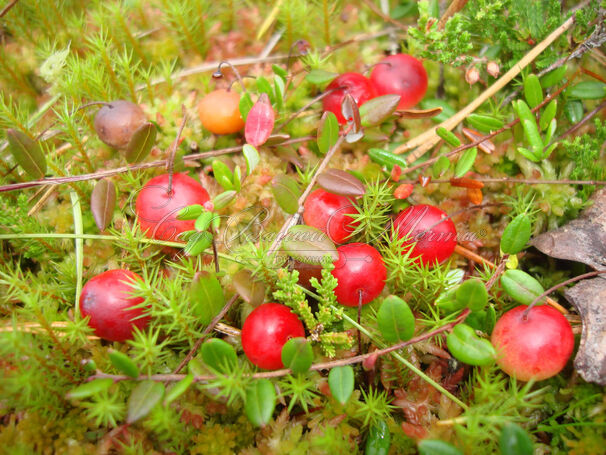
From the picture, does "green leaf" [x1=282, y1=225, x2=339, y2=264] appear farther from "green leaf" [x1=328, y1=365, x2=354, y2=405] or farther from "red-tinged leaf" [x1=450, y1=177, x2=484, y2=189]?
"red-tinged leaf" [x1=450, y1=177, x2=484, y2=189]

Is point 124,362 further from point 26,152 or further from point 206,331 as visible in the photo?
point 26,152

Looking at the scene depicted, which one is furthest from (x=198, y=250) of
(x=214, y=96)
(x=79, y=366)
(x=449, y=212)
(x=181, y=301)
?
(x=449, y=212)

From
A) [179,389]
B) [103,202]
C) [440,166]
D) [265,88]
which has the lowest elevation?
[440,166]

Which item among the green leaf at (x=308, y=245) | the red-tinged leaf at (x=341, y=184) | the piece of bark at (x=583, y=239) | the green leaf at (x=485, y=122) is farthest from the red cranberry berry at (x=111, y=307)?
the piece of bark at (x=583, y=239)

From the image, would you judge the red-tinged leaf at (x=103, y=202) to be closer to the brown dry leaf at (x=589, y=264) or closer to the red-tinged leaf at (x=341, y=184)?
the red-tinged leaf at (x=341, y=184)

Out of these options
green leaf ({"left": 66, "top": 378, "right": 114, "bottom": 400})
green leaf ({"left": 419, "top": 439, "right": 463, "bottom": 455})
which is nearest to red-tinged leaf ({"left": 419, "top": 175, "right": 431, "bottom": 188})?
green leaf ({"left": 419, "top": 439, "right": 463, "bottom": 455})

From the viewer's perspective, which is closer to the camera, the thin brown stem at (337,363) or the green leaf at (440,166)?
the thin brown stem at (337,363)

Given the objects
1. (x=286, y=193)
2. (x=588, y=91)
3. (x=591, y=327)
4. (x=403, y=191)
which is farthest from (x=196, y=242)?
(x=588, y=91)
